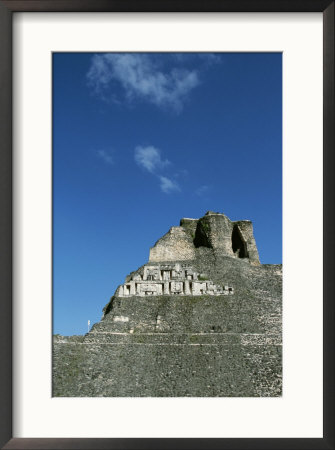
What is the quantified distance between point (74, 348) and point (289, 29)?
853 centimetres

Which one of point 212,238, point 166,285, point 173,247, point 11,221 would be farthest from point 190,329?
point 11,221

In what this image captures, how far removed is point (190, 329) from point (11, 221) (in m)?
11.0

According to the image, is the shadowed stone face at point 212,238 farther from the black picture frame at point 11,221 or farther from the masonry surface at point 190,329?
the black picture frame at point 11,221

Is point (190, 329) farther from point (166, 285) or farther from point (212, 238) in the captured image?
point (212, 238)

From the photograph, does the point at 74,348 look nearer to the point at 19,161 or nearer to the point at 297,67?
the point at 19,161

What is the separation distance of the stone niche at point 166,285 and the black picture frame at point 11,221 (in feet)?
39.3

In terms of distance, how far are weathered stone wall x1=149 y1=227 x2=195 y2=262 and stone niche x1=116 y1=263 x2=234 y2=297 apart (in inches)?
146

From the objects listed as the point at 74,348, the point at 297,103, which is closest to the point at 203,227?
the point at 74,348

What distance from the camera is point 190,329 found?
12.4 m

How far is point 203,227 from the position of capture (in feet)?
69.1

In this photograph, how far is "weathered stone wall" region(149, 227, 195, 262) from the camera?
62.8 ft

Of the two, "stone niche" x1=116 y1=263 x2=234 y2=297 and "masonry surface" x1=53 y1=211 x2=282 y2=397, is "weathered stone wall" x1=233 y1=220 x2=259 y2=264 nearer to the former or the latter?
"masonry surface" x1=53 y1=211 x2=282 y2=397

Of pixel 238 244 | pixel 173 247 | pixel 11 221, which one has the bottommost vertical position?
pixel 173 247

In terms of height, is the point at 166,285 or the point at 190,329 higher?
the point at 166,285
